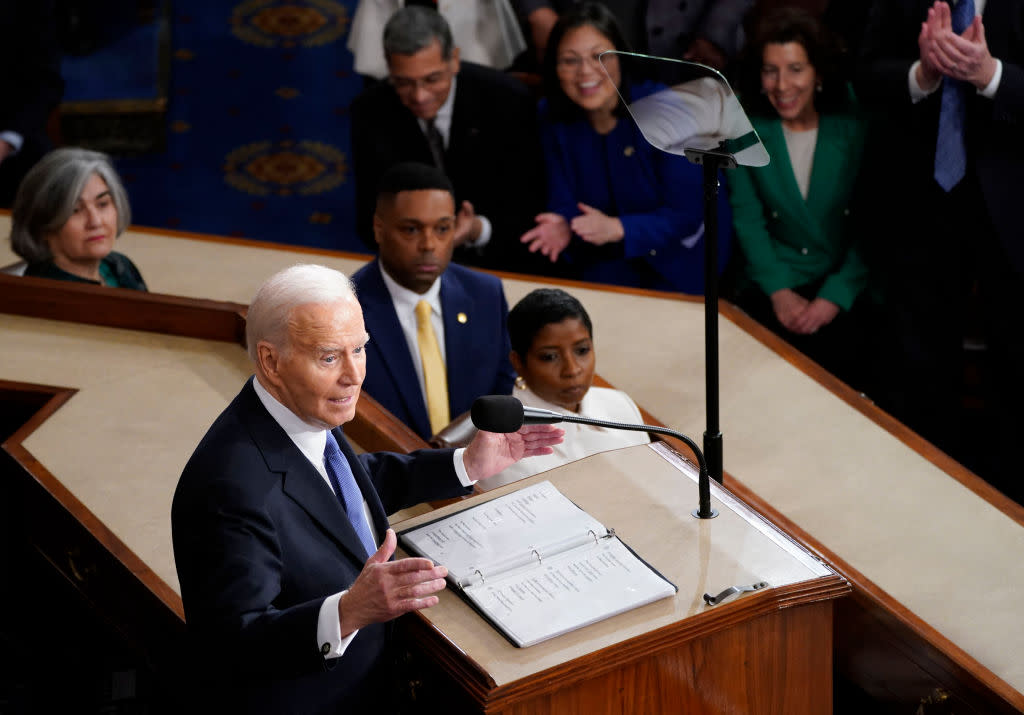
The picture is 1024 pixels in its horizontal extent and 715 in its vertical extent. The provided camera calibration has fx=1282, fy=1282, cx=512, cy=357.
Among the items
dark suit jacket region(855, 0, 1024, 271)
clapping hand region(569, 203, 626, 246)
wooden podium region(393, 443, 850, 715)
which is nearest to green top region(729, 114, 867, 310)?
dark suit jacket region(855, 0, 1024, 271)

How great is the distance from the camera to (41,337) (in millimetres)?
3336

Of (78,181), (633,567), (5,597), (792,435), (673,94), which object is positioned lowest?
(5,597)

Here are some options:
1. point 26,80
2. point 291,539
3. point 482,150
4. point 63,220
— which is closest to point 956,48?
point 482,150

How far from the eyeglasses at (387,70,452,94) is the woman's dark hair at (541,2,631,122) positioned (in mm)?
341

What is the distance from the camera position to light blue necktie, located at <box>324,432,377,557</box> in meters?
1.99

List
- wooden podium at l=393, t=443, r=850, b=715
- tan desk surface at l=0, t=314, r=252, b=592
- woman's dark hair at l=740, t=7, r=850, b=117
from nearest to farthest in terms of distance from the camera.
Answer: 1. wooden podium at l=393, t=443, r=850, b=715
2. tan desk surface at l=0, t=314, r=252, b=592
3. woman's dark hair at l=740, t=7, r=850, b=117

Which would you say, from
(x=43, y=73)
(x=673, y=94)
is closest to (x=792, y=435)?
(x=673, y=94)

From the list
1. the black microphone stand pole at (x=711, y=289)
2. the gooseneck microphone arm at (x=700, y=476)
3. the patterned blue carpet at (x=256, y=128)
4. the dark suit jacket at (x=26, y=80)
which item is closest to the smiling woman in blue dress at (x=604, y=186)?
the patterned blue carpet at (x=256, y=128)

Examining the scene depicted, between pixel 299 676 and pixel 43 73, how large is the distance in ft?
12.8

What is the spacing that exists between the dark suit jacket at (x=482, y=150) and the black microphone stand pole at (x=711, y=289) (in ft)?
7.01

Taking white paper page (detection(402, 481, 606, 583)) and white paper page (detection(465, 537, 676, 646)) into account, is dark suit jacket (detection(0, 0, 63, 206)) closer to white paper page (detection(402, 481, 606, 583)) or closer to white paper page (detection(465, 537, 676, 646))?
white paper page (detection(402, 481, 606, 583))

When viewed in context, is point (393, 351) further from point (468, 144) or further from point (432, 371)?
point (468, 144)

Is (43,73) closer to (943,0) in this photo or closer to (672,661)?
(943,0)

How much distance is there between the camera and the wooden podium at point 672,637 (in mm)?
1733
